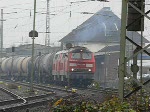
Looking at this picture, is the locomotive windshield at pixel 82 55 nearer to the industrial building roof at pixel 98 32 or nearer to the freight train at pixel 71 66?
the freight train at pixel 71 66

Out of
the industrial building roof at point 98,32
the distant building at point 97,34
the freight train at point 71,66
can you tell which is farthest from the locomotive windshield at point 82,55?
the industrial building roof at point 98,32

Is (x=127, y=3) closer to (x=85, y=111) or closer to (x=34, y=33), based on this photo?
(x=85, y=111)

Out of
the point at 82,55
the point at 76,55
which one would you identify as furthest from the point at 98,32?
the point at 76,55

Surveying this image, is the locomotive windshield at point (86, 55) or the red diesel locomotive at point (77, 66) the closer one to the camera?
the red diesel locomotive at point (77, 66)

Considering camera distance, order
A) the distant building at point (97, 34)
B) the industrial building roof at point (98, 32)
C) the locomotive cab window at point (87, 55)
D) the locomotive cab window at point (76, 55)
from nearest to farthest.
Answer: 1. the locomotive cab window at point (76, 55)
2. the locomotive cab window at point (87, 55)
3. the distant building at point (97, 34)
4. the industrial building roof at point (98, 32)

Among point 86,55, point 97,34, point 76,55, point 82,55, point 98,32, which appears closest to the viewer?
point 76,55

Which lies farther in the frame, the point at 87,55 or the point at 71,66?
the point at 87,55

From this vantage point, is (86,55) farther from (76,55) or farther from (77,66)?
(77,66)

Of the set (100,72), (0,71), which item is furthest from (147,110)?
(0,71)

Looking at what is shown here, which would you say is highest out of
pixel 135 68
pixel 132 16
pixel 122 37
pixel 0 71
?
pixel 132 16

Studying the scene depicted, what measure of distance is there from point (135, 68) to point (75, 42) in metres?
50.7

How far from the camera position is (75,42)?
60.1 m

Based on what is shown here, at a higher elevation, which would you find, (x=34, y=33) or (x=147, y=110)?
(x=34, y=33)

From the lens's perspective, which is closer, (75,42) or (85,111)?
(85,111)
